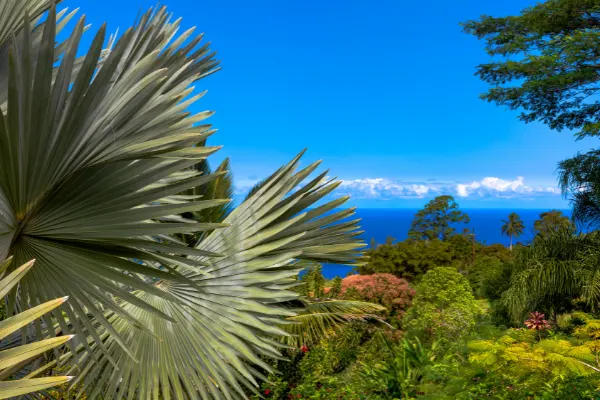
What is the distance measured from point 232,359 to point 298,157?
1.18m

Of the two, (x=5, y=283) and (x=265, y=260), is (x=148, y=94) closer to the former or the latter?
(x=5, y=283)

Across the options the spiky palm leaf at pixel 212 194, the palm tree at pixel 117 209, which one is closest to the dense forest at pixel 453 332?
the palm tree at pixel 117 209

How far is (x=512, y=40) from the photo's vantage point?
54.3 ft

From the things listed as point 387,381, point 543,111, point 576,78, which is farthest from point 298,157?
point 543,111

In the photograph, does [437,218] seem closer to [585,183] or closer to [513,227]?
[513,227]

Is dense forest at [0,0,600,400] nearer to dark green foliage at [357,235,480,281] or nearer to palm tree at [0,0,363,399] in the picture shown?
palm tree at [0,0,363,399]

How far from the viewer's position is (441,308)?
44.6ft

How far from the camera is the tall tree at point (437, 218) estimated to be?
47031 millimetres

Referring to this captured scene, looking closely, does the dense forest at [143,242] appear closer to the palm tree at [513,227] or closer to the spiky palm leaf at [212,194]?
the spiky palm leaf at [212,194]

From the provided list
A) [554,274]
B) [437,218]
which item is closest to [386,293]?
[554,274]

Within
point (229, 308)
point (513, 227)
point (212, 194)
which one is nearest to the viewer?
point (229, 308)

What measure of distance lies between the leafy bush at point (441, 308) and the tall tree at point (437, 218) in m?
33.0

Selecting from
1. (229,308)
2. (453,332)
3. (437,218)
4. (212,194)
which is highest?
(212,194)

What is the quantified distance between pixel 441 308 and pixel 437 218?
35441 millimetres
